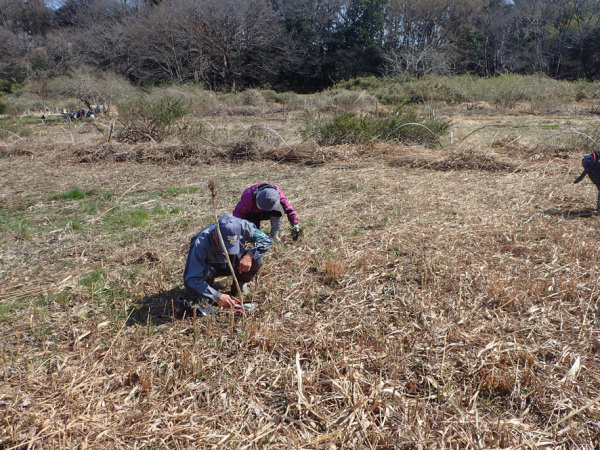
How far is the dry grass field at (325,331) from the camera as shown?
6.75 ft

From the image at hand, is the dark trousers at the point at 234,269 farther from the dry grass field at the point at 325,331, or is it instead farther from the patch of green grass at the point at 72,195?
the patch of green grass at the point at 72,195

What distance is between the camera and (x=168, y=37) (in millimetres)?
34344

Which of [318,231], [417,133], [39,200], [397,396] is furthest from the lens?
[417,133]

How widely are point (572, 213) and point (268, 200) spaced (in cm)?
387

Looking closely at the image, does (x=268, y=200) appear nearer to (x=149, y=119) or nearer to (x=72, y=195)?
(x=72, y=195)

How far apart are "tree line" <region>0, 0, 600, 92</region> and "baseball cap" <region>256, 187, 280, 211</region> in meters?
30.3

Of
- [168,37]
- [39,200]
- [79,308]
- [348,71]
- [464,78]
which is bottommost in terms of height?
[79,308]

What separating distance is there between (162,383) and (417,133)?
29.3 feet

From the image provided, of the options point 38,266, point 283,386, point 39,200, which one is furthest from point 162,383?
point 39,200

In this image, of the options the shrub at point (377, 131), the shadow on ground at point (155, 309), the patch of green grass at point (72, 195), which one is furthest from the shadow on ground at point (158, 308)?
the shrub at point (377, 131)

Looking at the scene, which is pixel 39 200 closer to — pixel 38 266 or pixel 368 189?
pixel 38 266

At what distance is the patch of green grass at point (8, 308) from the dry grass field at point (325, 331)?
0.03 metres

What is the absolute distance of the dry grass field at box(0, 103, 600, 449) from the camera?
6.75 feet

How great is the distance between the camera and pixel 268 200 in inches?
146
